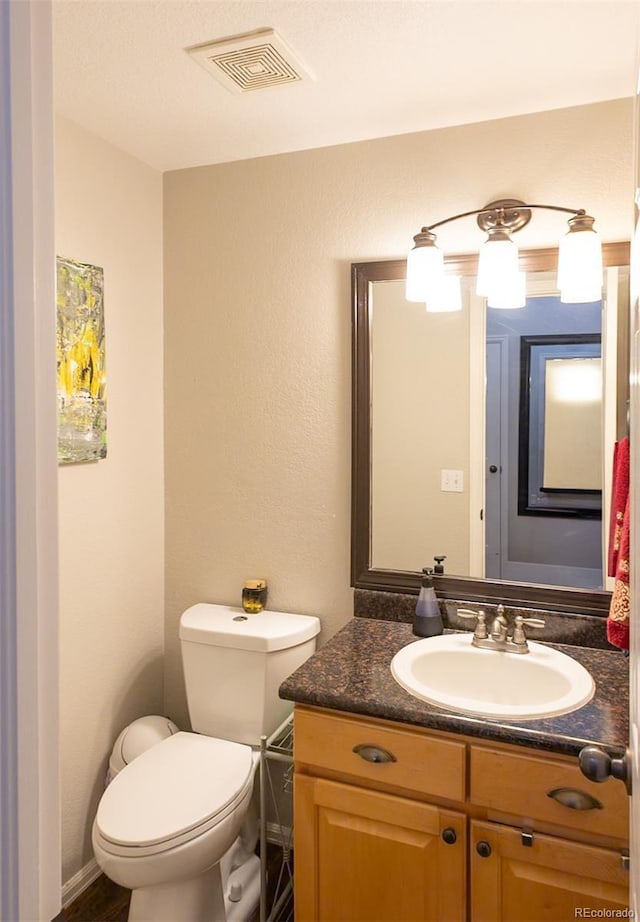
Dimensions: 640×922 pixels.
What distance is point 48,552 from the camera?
53cm

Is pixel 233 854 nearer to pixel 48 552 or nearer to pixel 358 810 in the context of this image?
pixel 358 810

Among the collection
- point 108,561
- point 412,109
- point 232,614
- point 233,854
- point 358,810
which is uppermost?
point 412,109

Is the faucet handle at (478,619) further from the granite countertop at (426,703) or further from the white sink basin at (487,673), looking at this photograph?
the granite countertop at (426,703)

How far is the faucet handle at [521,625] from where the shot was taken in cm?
169

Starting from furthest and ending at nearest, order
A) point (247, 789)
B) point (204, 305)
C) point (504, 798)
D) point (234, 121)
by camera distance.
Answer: point (204, 305) → point (234, 121) → point (247, 789) → point (504, 798)

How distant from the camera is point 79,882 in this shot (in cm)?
198

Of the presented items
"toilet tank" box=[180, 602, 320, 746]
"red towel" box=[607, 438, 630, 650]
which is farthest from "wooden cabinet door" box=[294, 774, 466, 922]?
"red towel" box=[607, 438, 630, 650]

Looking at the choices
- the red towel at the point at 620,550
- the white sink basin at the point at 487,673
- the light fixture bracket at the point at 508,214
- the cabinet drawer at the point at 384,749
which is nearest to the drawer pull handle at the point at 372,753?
the cabinet drawer at the point at 384,749

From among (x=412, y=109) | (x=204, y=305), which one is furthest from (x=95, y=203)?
(x=412, y=109)

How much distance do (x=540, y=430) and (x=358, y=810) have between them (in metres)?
1.10

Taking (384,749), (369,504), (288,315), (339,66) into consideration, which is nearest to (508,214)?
(339,66)

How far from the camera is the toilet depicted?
155 cm

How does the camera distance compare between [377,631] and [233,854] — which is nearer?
[377,631]

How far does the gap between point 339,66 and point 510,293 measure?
2.37 ft
